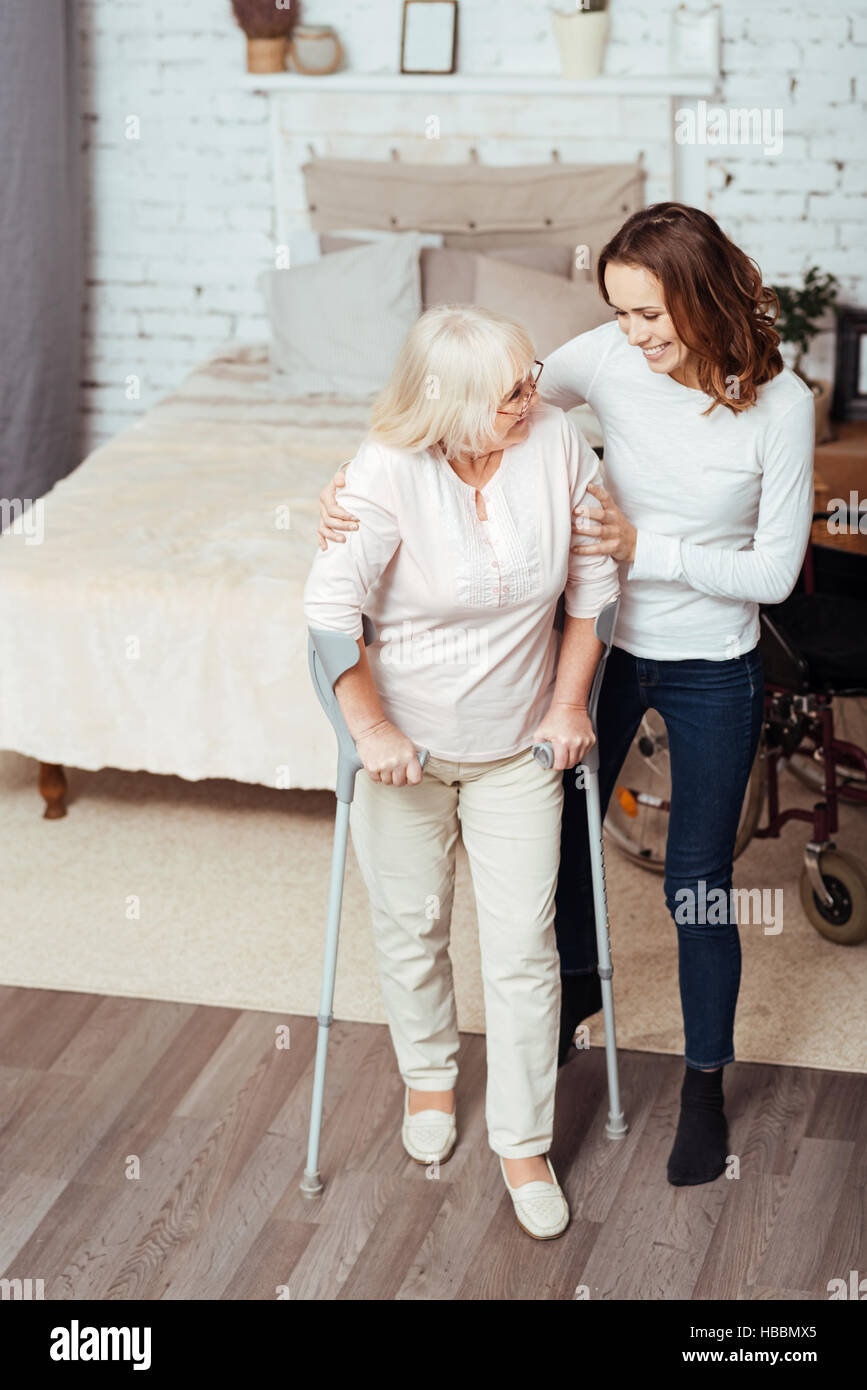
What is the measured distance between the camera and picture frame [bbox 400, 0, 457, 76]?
466cm

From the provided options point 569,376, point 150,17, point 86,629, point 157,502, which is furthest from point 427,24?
point 569,376

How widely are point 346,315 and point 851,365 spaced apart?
1538 mm

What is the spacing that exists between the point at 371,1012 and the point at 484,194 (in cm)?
282

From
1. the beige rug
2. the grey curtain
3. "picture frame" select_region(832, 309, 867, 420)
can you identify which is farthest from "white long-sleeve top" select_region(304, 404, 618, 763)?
the grey curtain

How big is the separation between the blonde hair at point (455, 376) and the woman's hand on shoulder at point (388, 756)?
0.40 m

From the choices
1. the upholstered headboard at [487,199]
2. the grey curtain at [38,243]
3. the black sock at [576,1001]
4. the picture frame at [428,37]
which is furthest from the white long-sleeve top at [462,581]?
the grey curtain at [38,243]

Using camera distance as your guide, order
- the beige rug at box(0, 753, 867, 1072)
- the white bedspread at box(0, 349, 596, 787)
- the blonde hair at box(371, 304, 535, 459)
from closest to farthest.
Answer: the blonde hair at box(371, 304, 535, 459) < the beige rug at box(0, 753, 867, 1072) < the white bedspread at box(0, 349, 596, 787)

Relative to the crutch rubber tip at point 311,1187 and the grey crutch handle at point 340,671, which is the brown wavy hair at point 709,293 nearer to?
the grey crutch handle at point 340,671

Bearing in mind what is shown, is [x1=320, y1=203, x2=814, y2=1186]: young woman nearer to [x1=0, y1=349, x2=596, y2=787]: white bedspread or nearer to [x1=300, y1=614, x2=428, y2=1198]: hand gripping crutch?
[x1=300, y1=614, x2=428, y2=1198]: hand gripping crutch

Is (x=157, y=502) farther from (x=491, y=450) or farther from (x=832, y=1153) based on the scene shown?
(x=832, y=1153)

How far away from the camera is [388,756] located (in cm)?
210

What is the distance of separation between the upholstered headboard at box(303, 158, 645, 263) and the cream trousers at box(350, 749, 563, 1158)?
109 inches

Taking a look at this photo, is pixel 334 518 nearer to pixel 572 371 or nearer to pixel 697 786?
pixel 572 371

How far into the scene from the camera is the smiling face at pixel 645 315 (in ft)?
6.55
